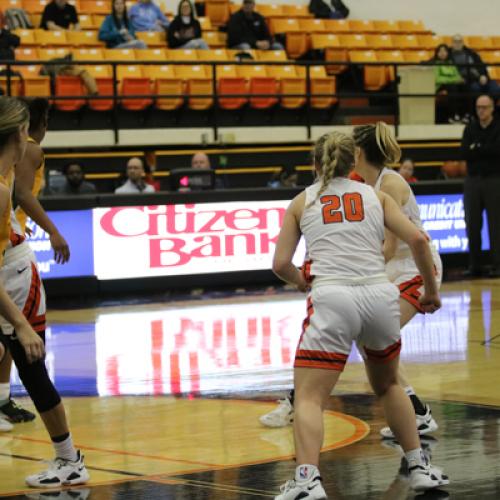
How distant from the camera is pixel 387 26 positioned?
2658 cm

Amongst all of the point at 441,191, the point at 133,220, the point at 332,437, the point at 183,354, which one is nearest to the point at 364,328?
the point at 332,437

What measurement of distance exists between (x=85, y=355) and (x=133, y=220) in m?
4.78

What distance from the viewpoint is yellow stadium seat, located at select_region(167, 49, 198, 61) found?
21.5 metres

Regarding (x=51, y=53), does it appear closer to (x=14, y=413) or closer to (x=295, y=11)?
(x=295, y=11)

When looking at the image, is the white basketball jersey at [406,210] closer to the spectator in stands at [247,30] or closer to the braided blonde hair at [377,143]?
the braided blonde hair at [377,143]

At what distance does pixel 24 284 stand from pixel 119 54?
562 inches

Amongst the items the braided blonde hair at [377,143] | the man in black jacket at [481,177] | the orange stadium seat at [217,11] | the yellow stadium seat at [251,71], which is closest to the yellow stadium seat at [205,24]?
the orange stadium seat at [217,11]

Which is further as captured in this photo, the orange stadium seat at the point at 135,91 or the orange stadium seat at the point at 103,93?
the orange stadium seat at the point at 135,91

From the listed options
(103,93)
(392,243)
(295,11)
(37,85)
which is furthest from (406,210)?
(295,11)

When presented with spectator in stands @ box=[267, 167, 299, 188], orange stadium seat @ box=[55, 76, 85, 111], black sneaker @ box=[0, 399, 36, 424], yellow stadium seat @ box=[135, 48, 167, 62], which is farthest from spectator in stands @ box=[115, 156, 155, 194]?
black sneaker @ box=[0, 399, 36, 424]

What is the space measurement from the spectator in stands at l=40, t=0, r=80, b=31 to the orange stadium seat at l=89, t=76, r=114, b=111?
1.96 metres

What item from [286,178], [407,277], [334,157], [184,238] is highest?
[334,157]

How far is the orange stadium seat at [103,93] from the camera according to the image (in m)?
19.9

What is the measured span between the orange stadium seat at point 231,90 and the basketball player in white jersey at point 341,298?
1503 centimetres
